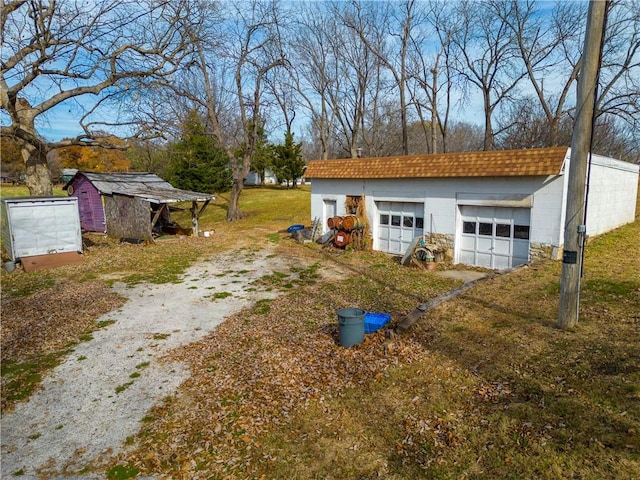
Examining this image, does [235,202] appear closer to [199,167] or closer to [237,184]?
[237,184]

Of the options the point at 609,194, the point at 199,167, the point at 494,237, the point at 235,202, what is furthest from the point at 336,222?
the point at 199,167

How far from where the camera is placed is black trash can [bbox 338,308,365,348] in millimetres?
7219

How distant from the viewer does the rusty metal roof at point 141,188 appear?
19.2m

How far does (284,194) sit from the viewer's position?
39469 millimetres

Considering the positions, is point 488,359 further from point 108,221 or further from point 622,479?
point 108,221

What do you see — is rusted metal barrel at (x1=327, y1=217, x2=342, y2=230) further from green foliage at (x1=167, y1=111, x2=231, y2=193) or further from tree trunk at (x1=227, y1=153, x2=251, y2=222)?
green foliage at (x1=167, y1=111, x2=231, y2=193)

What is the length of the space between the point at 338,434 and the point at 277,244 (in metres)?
15.0

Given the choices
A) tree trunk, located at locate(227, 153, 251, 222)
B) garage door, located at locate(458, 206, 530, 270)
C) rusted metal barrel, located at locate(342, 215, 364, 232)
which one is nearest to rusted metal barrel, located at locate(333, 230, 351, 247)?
rusted metal barrel, located at locate(342, 215, 364, 232)

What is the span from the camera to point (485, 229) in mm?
13992

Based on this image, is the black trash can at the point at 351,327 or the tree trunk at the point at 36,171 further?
the tree trunk at the point at 36,171

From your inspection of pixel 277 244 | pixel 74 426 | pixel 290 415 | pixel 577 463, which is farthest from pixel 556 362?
pixel 277 244

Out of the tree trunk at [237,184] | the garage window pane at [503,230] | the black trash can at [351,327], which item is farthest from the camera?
the tree trunk at [237,184]

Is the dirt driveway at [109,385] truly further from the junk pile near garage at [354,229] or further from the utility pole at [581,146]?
the utility pole at [581,146]

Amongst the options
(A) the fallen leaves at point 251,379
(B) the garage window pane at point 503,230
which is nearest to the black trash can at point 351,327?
(A) the fallen leaves at point 251,379
